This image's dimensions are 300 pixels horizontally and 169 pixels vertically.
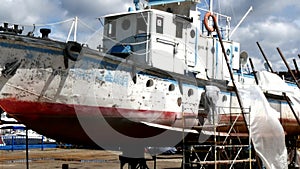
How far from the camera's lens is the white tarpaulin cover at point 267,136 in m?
12.0

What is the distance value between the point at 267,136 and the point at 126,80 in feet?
13.8

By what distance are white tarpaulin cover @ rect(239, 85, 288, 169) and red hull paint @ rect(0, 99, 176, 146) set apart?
2496 millimetres

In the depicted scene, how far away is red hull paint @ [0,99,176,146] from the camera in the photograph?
973 cm

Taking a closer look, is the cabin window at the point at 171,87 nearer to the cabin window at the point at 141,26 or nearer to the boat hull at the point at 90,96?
the boat hull at the point at 90,96

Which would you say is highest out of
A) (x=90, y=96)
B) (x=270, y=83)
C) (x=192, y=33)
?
(x=192, y=33)

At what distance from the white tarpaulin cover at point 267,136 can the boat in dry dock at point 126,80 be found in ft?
1.73

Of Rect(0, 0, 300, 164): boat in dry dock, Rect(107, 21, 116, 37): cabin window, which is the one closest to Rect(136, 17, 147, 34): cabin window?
Rect(0, 0, 300, 164): boat in dry dock

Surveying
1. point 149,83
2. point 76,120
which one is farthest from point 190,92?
point 76,120

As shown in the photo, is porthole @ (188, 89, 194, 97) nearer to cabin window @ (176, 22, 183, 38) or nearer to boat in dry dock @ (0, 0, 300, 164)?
boat in dry dock @ (0, 0, 300, 164)

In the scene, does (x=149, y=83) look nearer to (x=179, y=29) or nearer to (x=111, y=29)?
(x=179, y=29)

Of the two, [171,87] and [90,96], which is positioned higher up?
[171,87]

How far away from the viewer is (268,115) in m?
12.3

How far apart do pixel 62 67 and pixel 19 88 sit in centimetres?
106

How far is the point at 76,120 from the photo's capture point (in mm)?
10289
